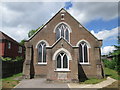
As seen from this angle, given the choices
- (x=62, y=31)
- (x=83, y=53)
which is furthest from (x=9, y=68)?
(x=83, y=53)

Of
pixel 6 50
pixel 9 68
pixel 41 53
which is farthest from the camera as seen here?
pixel 6 50

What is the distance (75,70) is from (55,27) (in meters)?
7.82

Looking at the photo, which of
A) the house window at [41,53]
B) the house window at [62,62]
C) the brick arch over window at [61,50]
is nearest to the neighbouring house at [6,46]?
the house window at [41,53]

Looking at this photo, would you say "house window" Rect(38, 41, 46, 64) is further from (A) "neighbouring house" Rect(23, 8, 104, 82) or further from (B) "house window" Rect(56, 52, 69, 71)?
(B) "house window" Rect(56, 52, 69, 71)

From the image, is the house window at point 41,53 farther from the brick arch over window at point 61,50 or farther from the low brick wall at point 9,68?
the low brick wall at point 9,68

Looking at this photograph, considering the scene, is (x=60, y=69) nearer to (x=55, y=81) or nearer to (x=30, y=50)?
(x=55, y=81)

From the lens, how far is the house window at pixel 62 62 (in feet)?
49.2

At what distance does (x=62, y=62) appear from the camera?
15000 millimetres

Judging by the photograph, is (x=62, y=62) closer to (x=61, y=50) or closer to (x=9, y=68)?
(x=61, y=50)

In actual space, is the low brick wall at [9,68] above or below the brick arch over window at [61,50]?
below

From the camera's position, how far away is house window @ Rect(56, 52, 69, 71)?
1498 centimetres

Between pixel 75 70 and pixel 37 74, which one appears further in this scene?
pixel 37 74

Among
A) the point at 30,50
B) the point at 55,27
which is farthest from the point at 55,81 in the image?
the point at 55,27

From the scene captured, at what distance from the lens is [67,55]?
15.0 m
